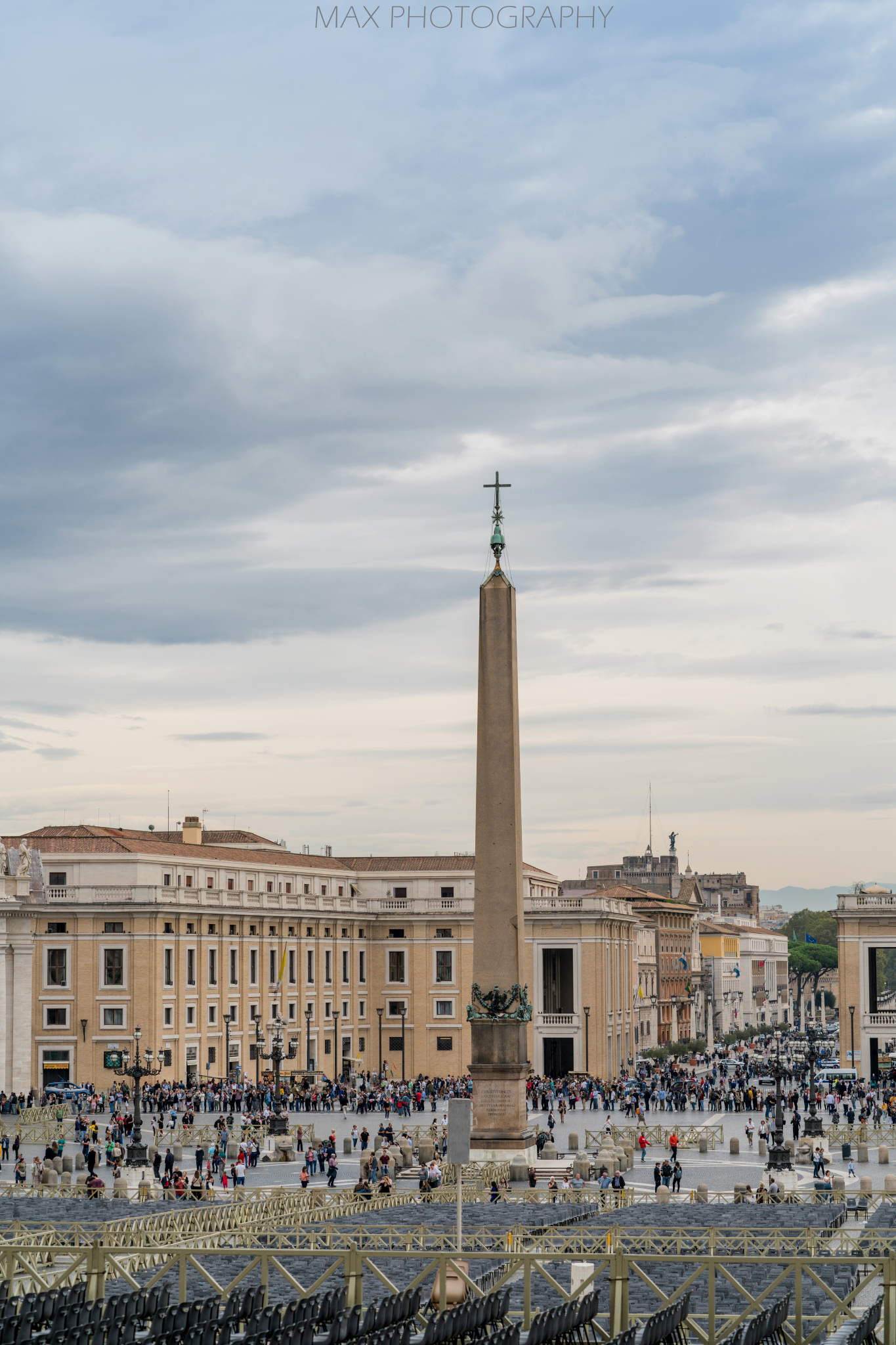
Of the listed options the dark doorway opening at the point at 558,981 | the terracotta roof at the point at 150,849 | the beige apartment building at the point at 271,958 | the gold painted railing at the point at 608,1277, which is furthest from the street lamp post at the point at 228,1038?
the gold painted railing at the point at 608,1277

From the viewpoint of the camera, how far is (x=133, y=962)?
8694 cm

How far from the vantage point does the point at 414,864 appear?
11481 centimetres

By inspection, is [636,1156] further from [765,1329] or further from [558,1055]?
[558,1055]

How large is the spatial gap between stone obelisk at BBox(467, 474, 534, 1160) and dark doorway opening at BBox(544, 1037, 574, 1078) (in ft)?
210

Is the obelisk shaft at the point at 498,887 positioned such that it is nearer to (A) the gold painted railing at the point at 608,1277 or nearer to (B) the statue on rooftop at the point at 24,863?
(A) the gold painted railing at the point at 608,1277

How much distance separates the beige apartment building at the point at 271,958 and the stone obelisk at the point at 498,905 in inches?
1474

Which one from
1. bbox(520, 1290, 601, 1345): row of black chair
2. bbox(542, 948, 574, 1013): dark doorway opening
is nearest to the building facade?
bbox(542, 948, 574, 1013): dark doorway opening

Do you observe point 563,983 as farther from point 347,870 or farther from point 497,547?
point 497,547

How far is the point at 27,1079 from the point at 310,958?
22.7 metres

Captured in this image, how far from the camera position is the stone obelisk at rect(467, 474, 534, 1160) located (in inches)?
1711

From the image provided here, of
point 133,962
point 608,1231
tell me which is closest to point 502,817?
point 608,1231

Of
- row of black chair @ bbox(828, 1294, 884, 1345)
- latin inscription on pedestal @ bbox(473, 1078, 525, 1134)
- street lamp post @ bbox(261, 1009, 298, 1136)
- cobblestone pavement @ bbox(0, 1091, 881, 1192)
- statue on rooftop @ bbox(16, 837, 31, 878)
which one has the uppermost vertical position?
statue on rooftop @ bbox(16, 837, 31, 878)

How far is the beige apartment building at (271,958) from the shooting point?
87.2 metres

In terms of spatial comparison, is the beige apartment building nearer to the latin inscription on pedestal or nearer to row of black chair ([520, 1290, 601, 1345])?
the latin inscription on pedestal
